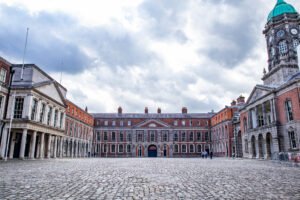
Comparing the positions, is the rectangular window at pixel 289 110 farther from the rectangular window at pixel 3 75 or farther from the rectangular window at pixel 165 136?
the rectangular window at pixel 165 136

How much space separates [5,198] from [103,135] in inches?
2597

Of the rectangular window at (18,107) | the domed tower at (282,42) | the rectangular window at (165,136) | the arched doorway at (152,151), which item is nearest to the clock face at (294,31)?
the domed tower at (282,42)

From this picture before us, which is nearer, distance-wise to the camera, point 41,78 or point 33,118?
point 33,118

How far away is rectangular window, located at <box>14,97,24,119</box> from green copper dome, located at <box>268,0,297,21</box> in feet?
153

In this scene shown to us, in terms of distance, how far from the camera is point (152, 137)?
70125 mm

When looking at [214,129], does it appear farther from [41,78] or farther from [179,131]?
[41,78]

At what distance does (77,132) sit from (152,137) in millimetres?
23892

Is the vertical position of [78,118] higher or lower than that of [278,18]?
lower

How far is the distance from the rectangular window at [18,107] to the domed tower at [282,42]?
3928 cm

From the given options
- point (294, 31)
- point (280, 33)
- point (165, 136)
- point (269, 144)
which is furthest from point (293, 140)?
point (165, 136)

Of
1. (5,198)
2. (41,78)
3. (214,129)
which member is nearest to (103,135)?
(214,129)

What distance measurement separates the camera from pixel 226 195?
6.54 metres

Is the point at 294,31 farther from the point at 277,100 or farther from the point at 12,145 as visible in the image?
the point at 12,145

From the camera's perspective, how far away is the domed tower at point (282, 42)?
40438mm
